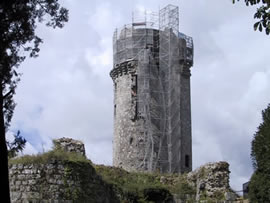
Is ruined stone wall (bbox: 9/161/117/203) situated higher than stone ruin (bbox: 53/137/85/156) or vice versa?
stone ruin (bbox: 53/137/85/156)

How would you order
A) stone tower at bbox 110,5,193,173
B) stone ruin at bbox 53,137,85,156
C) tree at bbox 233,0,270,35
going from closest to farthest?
tree at bbox 233,0,270,35, stone ruin at bbox 53,137,85,156, stone tower at bbox 110,5,193,173

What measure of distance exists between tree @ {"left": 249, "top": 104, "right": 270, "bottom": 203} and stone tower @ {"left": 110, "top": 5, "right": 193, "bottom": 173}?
2102cm

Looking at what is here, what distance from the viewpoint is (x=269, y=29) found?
23.2 ft

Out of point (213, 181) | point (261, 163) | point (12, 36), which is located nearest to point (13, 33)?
point (12, 36)

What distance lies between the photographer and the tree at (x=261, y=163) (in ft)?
36.2

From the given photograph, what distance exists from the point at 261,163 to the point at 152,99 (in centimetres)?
2276

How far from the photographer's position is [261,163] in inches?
440

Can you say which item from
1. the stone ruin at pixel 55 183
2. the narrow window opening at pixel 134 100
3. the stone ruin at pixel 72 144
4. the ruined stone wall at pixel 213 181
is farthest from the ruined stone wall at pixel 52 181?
the narrow window opening at pixel 134 100

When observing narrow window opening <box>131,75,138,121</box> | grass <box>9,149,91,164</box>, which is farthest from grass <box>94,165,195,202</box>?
narrow window opening <box>131,75,138,121</box>

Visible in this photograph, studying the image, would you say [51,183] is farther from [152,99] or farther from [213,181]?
[152,99]

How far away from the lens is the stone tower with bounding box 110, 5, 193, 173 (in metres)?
32.8

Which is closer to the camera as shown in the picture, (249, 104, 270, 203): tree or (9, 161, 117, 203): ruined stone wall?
(249, 104, 270, 203): tree

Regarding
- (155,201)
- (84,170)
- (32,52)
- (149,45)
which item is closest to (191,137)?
(149,45)

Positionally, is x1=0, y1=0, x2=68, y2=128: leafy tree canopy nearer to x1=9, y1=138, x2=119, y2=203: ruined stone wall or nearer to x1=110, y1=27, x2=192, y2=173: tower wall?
x1=9, y1=138, x2=119, y2=203: ruined stone wall
